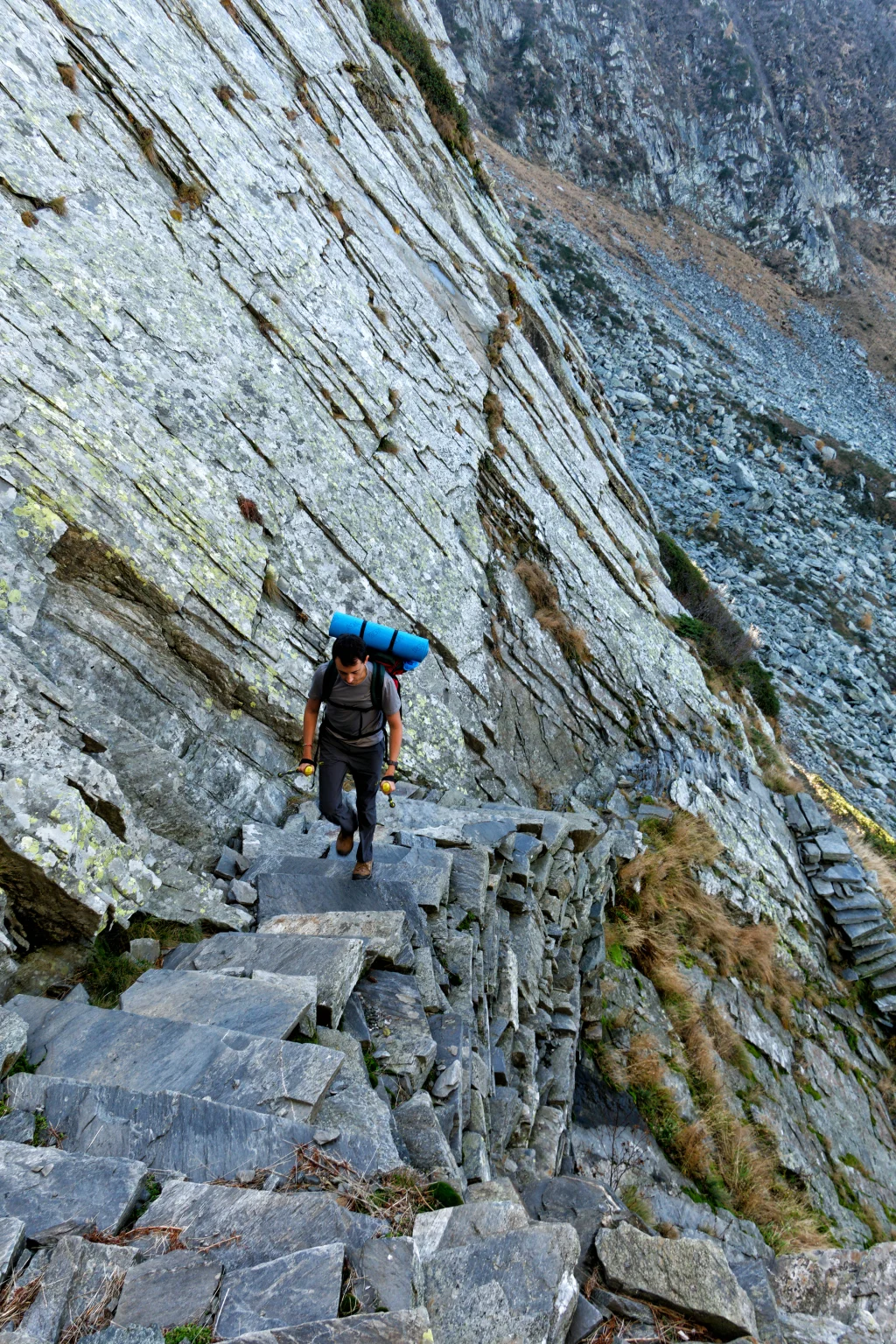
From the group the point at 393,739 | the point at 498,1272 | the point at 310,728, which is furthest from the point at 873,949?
the point at 498,1272

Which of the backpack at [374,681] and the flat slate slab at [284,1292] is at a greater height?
the backpack at [374,681]

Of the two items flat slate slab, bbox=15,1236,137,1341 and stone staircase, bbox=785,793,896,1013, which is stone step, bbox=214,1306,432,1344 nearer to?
flat slate slab, bbox=15,1236,137,1341

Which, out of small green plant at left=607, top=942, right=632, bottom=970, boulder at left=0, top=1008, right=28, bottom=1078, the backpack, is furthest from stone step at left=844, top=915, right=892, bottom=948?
boulder at left=0, top=1008, right=28, bottom=1078

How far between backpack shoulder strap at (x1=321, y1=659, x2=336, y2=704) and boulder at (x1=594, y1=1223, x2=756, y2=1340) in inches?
160

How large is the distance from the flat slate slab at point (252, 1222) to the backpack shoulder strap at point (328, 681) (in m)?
3.54

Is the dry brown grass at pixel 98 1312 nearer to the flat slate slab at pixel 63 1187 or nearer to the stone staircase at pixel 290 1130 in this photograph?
the stone staircase at pixel 290 1130

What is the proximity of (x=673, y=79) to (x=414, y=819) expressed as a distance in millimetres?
73934

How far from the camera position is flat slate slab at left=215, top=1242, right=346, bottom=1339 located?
9.22 ft

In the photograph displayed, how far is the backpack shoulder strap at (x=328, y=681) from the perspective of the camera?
6174mm

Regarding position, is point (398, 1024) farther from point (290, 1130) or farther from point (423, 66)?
point (423, 66)

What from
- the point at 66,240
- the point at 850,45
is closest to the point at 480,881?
the point at 66,240

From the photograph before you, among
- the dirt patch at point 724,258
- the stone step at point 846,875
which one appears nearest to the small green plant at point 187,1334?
the stone step at point 846,875

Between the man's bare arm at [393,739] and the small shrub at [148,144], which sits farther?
the small shrub at [148,144]

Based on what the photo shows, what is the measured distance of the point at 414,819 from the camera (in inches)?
333
